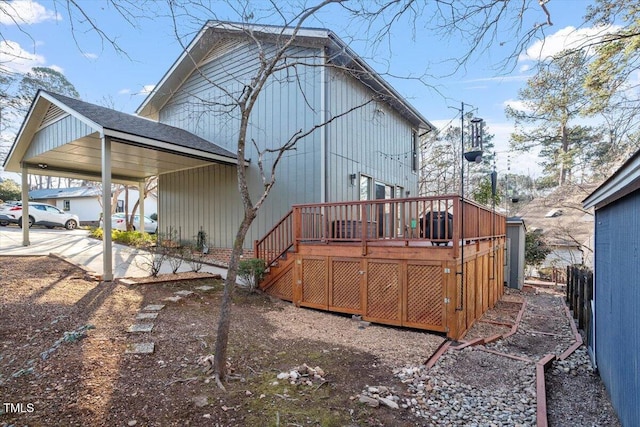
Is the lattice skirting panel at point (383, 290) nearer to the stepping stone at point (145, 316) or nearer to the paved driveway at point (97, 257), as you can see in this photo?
the stepping stone at point (145, 316)

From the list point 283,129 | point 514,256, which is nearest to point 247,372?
point 283,129

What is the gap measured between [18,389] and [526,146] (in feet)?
82.1

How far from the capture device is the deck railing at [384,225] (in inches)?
Answer: 215

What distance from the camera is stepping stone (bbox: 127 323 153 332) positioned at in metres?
4.51

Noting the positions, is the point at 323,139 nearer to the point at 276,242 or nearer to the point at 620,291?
the point at 276,242

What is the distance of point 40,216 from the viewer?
17.1 meters

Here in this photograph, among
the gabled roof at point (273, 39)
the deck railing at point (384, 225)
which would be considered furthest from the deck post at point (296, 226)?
the gabled roof at point (273, 39)

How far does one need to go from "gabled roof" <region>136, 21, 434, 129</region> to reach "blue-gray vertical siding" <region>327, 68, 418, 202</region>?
36 centimetres

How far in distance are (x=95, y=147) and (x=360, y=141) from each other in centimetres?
733

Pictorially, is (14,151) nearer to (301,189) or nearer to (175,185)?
(175,185)

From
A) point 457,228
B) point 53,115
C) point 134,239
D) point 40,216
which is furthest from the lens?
point 40,216

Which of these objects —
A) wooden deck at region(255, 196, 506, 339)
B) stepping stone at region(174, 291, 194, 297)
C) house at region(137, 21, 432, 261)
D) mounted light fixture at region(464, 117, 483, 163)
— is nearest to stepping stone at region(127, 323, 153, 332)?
stepping stone at region(174, 291, 194, 297)

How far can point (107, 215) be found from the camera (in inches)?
255

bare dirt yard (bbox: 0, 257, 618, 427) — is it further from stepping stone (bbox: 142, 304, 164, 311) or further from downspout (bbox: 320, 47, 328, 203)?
downspout (bbox: 320, 47, 328, 203)
